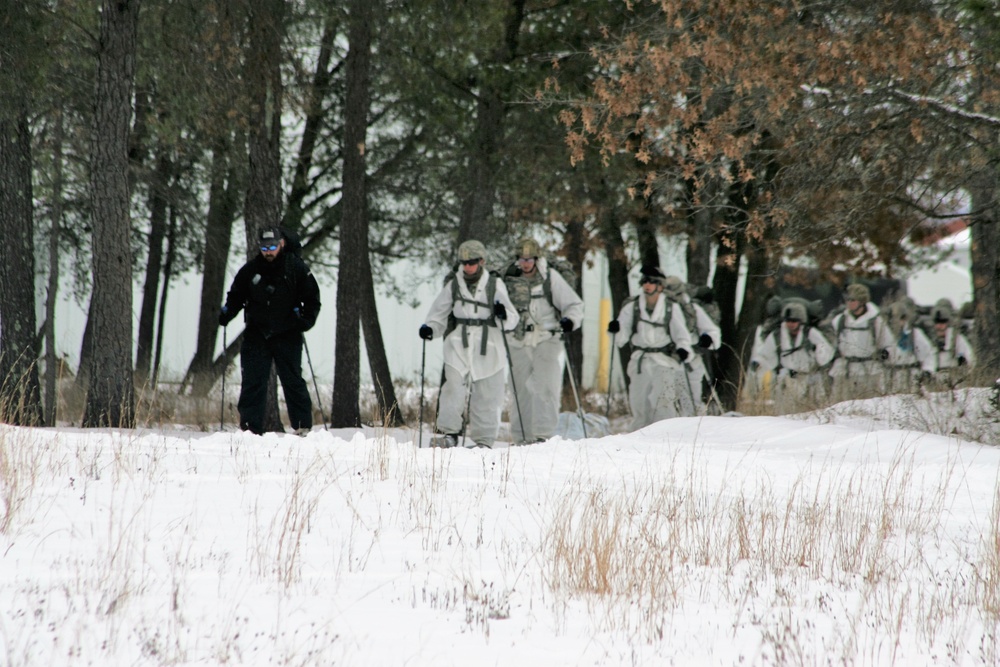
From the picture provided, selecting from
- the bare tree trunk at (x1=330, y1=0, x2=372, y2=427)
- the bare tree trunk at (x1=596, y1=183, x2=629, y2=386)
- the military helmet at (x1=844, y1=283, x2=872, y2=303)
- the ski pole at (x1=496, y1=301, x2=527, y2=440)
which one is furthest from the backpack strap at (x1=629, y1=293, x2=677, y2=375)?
the military helmet at (x1=844, y1=283, x2=872, y2=303)

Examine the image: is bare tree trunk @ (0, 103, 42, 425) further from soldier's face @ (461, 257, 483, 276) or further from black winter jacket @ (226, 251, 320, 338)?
soldier's face @ (461, 257, 483, 276)

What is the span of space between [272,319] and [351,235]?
12.4ft

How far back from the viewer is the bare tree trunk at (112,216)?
11023 millimetres

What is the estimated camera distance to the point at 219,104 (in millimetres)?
12016

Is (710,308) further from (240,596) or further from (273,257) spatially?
(240,596)

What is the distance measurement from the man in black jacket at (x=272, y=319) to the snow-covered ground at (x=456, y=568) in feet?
8.51

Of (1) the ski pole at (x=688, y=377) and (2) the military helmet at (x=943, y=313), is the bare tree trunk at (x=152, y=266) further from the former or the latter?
(2) the military helmet at (x=943, y=313)

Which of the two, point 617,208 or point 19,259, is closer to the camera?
point 19,259

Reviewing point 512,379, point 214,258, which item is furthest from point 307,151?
point 512,379

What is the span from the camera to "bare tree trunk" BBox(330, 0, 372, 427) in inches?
546

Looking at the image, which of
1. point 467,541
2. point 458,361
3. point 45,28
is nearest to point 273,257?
point 458,361

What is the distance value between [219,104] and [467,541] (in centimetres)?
777

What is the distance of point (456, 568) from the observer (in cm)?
507

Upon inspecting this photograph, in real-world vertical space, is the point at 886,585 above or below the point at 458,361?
below
